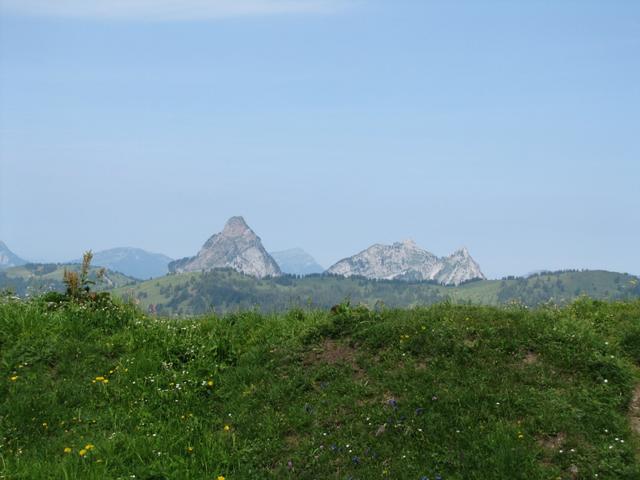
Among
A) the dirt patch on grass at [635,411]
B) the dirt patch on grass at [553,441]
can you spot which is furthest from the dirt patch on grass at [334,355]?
the dirt patch on grass at [635,411]

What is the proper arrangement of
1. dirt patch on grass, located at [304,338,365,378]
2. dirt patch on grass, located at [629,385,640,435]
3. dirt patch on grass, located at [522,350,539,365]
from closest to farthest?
dirt patch on grass, located at [629,385,640,435]
dirt patch on grass, located at [522,350,539,365]
dirt patch on grass, located at [304,338,365,378]

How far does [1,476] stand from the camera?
30.0ft

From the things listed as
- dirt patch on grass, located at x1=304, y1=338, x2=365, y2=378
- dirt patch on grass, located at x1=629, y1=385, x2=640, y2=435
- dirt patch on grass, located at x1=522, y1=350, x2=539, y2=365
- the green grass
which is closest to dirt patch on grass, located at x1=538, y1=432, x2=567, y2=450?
the green grass

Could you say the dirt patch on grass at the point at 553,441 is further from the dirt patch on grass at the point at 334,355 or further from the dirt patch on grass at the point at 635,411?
the dirt patch on grass at the point at 334,355

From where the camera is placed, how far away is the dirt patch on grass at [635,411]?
987 centimetres

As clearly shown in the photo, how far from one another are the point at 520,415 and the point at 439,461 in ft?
5.63

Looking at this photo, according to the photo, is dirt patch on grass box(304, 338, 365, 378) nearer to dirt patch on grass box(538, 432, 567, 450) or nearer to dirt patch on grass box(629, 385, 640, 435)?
dirt patch on grass box(538, 432, 567, 450)

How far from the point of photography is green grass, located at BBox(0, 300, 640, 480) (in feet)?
30.2

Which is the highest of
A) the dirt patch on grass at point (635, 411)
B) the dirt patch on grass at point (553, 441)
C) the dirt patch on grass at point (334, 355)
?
the dirt patch on grass at point (334, 355)

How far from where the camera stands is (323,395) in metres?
10.7

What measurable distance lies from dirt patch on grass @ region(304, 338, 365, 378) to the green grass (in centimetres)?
4

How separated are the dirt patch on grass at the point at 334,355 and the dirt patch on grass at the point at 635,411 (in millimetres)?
4507

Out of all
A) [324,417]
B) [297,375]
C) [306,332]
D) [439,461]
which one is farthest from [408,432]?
[306,332]

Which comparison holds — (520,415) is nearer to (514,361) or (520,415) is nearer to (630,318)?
(514,361)
